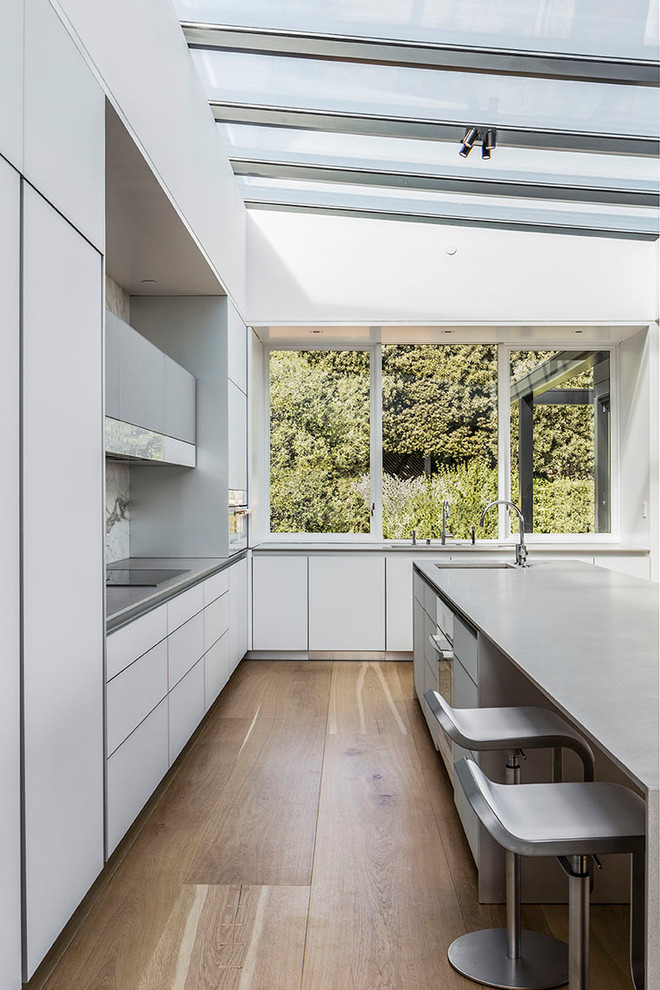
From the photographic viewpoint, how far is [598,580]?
11.6 feet

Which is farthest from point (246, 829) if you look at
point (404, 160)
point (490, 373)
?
point (490, 373)

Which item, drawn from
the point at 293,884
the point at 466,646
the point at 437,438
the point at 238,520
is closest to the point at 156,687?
the point at 293,884

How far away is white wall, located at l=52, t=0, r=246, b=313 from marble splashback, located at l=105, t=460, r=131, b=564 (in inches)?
49.9

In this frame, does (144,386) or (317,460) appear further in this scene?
(317,460)

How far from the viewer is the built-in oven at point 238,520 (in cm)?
509

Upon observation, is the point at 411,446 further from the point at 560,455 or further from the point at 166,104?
the point at 166,104

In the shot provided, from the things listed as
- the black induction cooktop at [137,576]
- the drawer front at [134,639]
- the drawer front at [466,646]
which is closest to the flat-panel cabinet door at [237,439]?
the black induction cooktop at [137,576]

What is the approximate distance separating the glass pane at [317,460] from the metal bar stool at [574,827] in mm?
4525

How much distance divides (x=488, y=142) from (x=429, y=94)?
0.39 meters

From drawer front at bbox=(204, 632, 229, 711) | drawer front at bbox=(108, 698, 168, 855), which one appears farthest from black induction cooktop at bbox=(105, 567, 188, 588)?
drawer front at bbox=(108, 698, 168, 855)

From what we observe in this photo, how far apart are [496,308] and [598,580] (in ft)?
8.77

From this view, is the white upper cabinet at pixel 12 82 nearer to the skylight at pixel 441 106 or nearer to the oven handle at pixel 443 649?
the skylight at pixel 441 106

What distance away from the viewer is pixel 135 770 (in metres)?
2.71

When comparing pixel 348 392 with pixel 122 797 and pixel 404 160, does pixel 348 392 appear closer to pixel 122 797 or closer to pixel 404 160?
pixel 404 160
